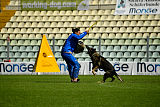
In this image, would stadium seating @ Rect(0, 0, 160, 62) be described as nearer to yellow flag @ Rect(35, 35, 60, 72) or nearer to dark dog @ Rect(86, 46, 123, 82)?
yellow flag @ Rect(35, 35, 60, 72)

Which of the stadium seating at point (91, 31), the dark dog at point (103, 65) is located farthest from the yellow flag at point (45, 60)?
the dark dog at point (103, 65)

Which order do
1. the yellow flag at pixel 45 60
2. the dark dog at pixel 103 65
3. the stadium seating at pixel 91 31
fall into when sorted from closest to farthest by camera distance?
the dark dog at pixel 103 65
the yellow flag at pixel 45 60
the stadium seating at pixel 91 31

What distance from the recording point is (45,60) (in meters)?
18.3

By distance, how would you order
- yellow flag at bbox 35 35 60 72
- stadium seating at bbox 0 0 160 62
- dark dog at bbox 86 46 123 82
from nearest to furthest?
1. dark dog at bbox 86 46 123 82
2. yellow flag at bbox 35 35 60 72
3. stadium seating at bbox 0 0 160 62

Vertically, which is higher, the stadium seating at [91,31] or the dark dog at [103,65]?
the stadium seating at [91,31]

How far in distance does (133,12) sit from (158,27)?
7.02ft

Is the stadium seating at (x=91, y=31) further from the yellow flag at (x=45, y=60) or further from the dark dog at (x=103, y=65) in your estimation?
the dark dog at (x=103, y=65)

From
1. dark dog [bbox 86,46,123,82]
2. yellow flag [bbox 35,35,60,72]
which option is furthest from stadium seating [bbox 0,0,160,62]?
dark dog [bbox 86,46,123,82]

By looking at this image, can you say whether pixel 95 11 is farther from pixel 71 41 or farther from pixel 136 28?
pixel 71 41

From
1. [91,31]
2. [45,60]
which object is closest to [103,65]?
[45,60]

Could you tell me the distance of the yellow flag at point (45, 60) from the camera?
59.6ft

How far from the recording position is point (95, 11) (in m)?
26.3

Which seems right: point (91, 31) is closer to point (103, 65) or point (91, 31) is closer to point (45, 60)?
point (45, 60)

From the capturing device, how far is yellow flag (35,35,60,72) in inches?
715
